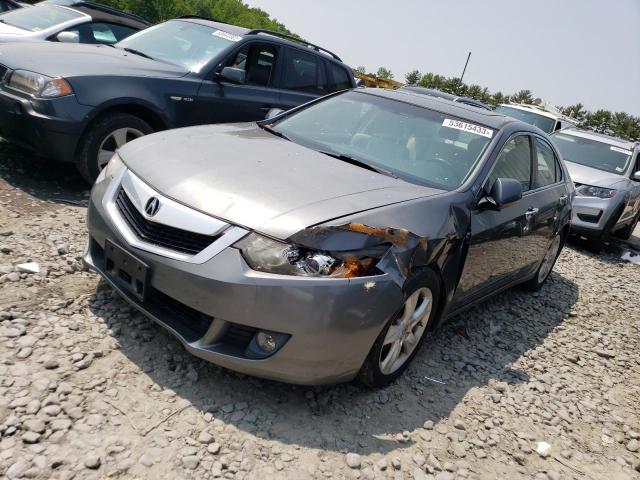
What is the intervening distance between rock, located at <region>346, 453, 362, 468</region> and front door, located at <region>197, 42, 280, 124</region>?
393 cm

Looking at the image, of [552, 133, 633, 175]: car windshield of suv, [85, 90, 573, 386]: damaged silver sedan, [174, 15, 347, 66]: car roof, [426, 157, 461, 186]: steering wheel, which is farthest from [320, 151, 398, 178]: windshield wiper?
[552, 133, 633, 175]: car windshield of suv

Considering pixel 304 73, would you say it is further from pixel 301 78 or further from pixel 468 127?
pixel 468 127

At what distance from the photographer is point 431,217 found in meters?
3.01

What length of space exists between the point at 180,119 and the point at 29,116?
133 cm

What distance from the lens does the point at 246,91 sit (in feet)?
19.2

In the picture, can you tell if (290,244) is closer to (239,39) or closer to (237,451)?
(237,451)

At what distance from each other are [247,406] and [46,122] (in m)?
3.05

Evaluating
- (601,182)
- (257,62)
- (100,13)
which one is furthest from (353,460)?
(100,13)

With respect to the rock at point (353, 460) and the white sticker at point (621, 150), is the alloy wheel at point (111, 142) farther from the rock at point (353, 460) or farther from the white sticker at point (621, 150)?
the white sticker at point (621, 150)

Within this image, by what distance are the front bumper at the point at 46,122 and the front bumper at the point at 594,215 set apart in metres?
6.39

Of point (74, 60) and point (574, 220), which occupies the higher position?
point (74, 60)

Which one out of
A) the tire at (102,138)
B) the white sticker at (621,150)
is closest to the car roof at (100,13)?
the tire at (102,138)

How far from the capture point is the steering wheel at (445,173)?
3.43 m

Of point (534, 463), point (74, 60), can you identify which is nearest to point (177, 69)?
point (74, 60)
